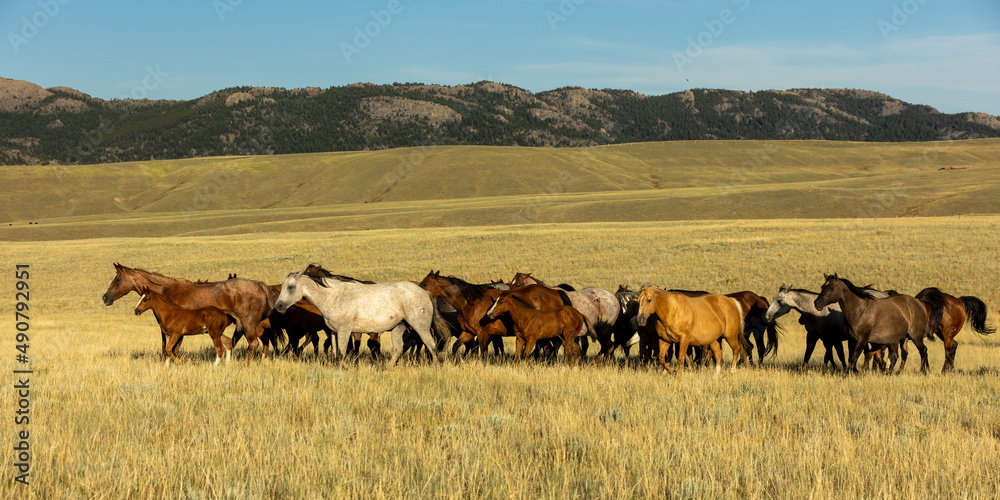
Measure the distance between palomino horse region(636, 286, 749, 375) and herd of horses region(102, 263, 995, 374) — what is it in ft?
0.06

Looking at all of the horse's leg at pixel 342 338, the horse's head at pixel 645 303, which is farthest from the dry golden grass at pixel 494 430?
the horse's head at pixel 645 303

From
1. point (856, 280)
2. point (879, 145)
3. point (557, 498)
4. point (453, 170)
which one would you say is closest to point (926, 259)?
point (856, 280)

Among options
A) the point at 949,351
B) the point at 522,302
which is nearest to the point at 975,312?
the point at 949,351

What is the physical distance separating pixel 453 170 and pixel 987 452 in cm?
12528

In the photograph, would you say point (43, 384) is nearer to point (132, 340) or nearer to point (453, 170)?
point (132, 340)

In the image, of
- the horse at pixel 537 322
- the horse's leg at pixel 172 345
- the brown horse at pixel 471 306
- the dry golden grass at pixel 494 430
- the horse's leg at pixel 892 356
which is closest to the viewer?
the dry golden grass at pixel 494 430

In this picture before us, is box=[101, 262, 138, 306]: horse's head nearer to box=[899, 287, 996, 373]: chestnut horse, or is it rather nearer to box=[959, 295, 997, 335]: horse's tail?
box=[899, 287, 996, 373]: chestnut horse

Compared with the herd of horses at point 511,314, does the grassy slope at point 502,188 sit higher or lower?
higher

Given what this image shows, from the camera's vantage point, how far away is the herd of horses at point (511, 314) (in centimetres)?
1121

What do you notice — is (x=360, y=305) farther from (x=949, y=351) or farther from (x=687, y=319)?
(x=949, y=351)

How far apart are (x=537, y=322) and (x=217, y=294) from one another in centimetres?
604

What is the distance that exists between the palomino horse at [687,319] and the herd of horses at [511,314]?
0.02 meters

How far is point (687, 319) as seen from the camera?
10969 millimetres

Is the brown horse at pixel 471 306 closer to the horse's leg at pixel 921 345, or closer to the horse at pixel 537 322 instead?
the horse at pixel 537 322
